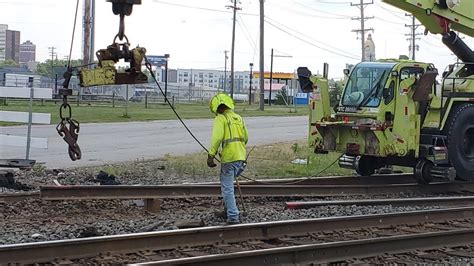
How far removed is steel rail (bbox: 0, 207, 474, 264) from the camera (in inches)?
269

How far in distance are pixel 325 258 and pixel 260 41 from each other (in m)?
48.3

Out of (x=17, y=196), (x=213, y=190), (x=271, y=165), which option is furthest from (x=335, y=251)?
(x=271, y=165)

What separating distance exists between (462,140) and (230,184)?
6.59m

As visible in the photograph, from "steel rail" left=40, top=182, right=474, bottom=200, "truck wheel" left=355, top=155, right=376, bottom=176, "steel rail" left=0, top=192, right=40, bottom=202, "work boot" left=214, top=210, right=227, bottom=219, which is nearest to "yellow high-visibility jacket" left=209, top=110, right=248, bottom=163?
"work boot" left=214, top=210, right=227, bottom=219

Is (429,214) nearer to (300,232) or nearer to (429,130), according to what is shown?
(300,232)

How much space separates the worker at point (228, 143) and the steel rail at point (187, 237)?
85cm

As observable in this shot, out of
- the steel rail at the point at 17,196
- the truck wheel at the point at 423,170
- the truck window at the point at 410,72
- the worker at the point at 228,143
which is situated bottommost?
the steel rail at the point at 17,196

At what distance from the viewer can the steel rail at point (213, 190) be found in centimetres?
992

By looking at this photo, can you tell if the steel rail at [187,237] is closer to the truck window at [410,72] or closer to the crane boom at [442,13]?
the truck window at [410,72]

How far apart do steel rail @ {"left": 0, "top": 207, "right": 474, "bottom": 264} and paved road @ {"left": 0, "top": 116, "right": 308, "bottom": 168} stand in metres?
8.37

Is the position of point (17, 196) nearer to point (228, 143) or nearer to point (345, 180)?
point (228, 143)

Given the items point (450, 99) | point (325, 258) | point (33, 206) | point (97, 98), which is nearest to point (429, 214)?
point (325, 258)

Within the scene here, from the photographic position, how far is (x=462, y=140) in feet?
44.7

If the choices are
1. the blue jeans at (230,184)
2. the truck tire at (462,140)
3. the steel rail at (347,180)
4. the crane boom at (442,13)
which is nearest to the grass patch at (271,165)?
the steel rail at (347,180)
